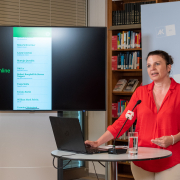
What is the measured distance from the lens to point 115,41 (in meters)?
4.16

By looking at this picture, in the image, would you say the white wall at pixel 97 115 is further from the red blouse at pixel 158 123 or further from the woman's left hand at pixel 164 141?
the woman's left hand at pixel 164 141

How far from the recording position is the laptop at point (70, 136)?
1803 mm

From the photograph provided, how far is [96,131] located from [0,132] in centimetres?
162

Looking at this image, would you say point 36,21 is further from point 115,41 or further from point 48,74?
point 48,74

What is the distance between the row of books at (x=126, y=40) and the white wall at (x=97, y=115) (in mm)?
337

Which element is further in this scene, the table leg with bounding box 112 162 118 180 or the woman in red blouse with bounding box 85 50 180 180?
the woman in red blouse with bounding box 85 50 180 180

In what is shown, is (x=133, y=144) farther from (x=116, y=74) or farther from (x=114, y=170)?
(x=116, y=74)

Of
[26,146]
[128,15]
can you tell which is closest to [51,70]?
[26,146]

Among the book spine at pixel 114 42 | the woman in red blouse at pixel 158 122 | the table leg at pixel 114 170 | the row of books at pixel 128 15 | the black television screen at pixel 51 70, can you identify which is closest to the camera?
the table leg at pixel 114 170

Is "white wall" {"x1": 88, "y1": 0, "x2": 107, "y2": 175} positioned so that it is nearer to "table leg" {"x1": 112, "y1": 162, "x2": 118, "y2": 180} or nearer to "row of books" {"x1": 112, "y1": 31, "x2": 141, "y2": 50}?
"row of books" {"x1": 112, "y1": 31, "x2": 141, "y2": 50}

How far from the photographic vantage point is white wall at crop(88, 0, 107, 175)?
13.9 feet

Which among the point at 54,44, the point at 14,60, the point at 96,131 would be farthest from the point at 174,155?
the point at 96,131

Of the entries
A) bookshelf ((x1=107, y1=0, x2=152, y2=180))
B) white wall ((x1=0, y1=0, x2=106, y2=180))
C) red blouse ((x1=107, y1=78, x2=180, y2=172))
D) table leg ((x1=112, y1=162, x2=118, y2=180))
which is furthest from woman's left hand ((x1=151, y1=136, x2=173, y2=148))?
bookshelf ((x1=107, y1=0, x2=152, y2=180))

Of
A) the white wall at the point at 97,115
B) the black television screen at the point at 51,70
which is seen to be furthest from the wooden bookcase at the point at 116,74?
the black television screen at the point at 51,70
